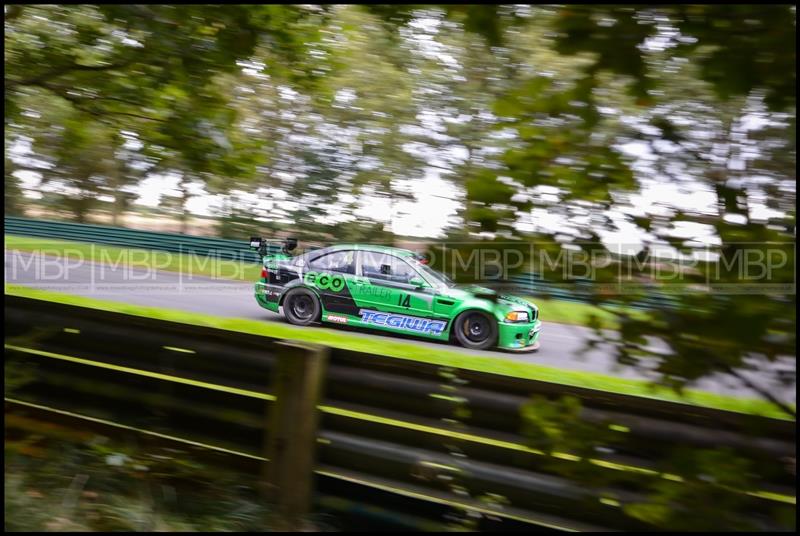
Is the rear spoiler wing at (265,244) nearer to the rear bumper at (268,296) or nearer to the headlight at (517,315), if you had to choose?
the rear bumper at (268,296)

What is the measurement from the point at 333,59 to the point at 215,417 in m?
3.00

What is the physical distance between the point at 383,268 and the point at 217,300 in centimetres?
358

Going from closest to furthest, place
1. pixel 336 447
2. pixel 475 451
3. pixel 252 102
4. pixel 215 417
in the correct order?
pixel 475 451
pixel 336 447
pixel 215 417
pixel 252 102

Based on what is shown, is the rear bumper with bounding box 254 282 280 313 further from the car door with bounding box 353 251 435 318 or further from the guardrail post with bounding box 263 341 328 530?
the guardrail post with bounding box 263 341 328 530

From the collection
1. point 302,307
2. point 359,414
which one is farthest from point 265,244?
point 359,414

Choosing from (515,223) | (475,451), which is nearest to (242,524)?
(475,451)

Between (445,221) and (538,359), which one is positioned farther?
(538,359)

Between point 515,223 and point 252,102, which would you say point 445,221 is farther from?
Result: point 252,102

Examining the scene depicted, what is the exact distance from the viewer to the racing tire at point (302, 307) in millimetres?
8602

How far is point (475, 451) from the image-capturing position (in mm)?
2848

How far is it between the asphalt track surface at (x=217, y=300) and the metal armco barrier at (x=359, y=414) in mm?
262

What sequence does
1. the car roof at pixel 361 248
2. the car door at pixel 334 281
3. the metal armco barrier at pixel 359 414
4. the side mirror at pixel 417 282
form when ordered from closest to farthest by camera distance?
1. the metal armco barrier at pixel 359 414
2. the car roof at pixel 361 248
3. the side mirror at pixel 417 282
4. the car door at pixel 334 281

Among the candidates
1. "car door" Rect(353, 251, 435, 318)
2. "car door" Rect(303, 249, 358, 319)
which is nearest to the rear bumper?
"car door" Rect(303, 249, 358, 319)

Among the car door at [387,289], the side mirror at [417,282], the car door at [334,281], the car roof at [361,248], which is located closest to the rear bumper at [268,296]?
the car door at [334,281]
